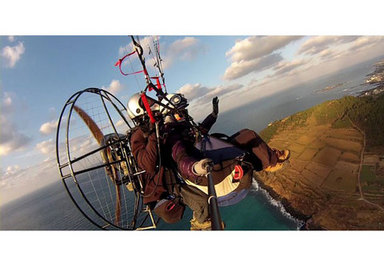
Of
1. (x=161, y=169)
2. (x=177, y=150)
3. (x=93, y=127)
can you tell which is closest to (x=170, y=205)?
(x=161, y=169)

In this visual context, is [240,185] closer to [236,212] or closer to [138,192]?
[138,192]

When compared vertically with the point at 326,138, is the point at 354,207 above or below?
below

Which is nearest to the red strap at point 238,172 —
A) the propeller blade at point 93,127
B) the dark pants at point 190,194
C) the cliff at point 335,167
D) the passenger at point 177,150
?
the passenger at point 177,150

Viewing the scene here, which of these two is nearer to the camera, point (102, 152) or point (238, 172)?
point (238, 172)

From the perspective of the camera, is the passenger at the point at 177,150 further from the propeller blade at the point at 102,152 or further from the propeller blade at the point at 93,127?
the propeller blade at the point at 93,127

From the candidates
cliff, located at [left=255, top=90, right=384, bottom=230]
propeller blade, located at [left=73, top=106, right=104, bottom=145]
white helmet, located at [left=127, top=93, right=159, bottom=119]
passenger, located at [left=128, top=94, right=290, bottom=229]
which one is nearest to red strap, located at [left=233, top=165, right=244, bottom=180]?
passenger, located at [left=128, top=94, right=290, bottom=229]

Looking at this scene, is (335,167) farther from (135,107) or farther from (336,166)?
(135,107)

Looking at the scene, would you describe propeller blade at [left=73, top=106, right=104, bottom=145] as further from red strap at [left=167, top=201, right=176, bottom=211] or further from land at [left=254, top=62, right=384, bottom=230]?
land at [left=254, top=62, right=384, bottom=230]
